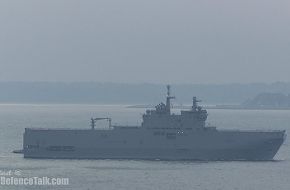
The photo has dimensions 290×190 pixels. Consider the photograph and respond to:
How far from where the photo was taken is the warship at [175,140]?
86.4 m

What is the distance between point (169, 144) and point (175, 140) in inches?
29.9

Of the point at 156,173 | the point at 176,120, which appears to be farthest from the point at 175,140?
the point at 156,173

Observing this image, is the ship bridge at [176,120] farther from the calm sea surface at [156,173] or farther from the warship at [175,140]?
the calm sea surface at [156,173]

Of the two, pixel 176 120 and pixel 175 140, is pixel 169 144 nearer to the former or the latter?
pixel 175 140

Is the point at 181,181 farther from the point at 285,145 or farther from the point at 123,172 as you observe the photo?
the point at 285,145

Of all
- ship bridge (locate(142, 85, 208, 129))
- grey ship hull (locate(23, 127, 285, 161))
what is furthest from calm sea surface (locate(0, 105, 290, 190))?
ship bridge (locate(142, 85, 208, 129))

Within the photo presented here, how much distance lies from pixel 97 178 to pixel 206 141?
17098 mm

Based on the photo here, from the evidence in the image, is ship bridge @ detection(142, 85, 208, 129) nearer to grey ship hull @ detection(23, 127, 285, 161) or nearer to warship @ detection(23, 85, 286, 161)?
warship @ detection(23, 85, 286, 161)

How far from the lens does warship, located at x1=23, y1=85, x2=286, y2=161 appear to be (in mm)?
86438

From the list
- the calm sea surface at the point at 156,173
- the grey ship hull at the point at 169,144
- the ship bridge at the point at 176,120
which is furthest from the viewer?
the ship bridge at the point at 176,120

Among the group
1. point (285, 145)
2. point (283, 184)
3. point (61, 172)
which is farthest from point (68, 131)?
point (285, 145)

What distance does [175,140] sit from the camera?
86750mm

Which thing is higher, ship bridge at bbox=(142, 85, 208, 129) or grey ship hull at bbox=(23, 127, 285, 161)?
ship bridge at bbox=(142, 85, 208, 129)

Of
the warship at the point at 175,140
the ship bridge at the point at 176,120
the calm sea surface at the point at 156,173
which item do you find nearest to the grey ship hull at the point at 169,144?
the warship at the point at 175,140
